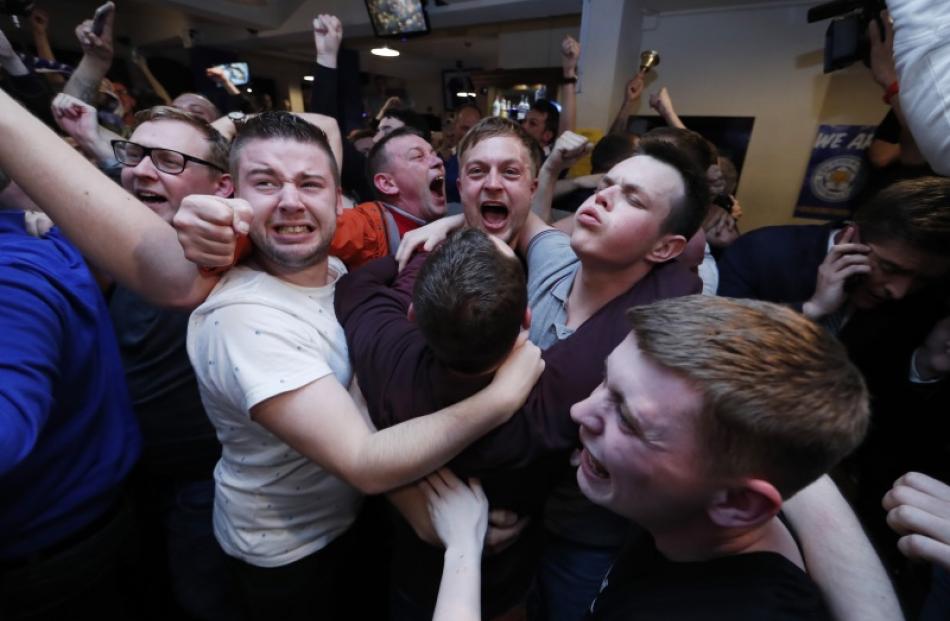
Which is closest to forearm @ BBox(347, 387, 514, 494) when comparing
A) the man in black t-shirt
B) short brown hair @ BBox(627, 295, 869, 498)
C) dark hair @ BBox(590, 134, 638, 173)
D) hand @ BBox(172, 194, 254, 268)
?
the man in black t-shirt

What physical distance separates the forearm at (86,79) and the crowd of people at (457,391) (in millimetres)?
1257

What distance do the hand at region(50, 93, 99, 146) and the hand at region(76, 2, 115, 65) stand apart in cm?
32

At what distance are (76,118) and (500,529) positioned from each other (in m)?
2.50

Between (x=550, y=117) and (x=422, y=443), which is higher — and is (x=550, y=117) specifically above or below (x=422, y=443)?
above

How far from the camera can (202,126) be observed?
1.47 meters

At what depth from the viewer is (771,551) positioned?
69cm

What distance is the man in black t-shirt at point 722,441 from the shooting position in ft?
2.02

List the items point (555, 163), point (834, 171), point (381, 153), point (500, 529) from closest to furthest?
1. point (500, 529)
2. point (555, 163)
3. point (381, 153)
4. point (834, 171)

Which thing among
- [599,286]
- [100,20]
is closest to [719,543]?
[599,286]

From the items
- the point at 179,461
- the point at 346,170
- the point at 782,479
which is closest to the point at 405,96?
the point at 346,170

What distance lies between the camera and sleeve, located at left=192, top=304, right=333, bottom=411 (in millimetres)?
862

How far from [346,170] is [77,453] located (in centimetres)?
192

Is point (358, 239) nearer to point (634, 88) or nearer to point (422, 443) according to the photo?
point (422, 443)

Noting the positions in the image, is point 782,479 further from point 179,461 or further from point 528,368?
point 179,461
